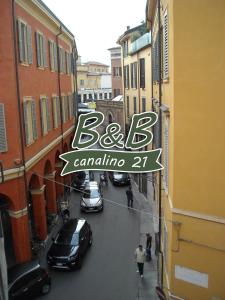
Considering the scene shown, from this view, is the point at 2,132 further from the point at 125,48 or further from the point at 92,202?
the point at 125,48

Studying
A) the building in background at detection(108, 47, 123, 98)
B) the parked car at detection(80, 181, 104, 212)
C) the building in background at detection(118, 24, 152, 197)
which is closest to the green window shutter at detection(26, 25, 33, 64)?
the building in background at detection(118, 24, 152, 197)

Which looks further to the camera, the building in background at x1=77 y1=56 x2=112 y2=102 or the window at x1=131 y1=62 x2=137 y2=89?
the building in background at x1=77 y1=56 x2=112 y2=102

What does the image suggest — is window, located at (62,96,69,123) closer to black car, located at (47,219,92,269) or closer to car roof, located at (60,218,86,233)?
car roof, located at (60,218,86,233)

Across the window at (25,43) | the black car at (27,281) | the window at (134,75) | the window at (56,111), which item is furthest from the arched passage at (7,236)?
the window at (134,75)

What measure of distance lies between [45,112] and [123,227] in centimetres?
817

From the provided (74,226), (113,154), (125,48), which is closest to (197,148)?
(113,154)

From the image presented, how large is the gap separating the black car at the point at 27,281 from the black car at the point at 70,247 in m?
1.84

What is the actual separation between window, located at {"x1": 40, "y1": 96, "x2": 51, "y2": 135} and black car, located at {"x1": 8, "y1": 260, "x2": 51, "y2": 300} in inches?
320

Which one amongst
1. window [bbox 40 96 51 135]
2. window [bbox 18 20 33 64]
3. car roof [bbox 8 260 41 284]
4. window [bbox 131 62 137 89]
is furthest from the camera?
window [bbox 131 62 137 89]

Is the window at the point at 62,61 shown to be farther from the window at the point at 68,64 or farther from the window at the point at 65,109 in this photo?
the window at the point at 65,109

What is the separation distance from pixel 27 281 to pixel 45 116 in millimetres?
9845

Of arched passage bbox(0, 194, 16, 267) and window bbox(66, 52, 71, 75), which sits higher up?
window bbox(66, 52, 71, 75)

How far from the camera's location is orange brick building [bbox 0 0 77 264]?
15.5 metres

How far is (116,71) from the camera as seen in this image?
195 feet
